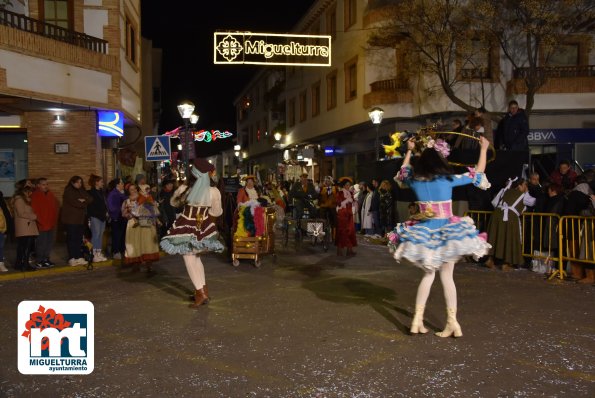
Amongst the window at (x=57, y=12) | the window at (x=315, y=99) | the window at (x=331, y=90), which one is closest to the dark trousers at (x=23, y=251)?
the window at (x=57, y=12)

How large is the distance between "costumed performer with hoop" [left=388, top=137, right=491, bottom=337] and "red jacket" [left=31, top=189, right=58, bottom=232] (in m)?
8.28

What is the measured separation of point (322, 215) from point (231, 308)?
8390 millimetres

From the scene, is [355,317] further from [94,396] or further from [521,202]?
[521,202]

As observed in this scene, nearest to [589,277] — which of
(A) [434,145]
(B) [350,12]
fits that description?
(A) [434,145]

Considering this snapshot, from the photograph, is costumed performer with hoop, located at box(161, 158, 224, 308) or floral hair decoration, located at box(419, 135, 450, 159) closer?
floral hair decoration, located at box(419, 135, 450, 159)

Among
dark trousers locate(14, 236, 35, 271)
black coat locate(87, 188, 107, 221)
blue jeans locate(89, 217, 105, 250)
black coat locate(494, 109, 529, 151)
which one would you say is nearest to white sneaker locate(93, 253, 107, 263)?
blue jeans locate(89, 217, 105, 250)

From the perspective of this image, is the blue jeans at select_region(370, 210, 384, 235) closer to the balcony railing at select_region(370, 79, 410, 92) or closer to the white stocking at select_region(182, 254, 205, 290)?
the balcony railing at select_region(370, 79, 410, 92)

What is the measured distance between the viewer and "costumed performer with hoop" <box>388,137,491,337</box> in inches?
241

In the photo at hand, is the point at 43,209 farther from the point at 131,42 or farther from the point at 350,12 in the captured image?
the point at 350,12

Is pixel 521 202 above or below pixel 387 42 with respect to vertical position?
below

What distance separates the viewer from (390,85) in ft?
80.1

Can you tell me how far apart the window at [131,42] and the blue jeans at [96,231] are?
840 centimetres

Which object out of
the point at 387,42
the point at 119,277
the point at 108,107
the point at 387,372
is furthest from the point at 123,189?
the point at 387,42

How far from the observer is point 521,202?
11.3m
